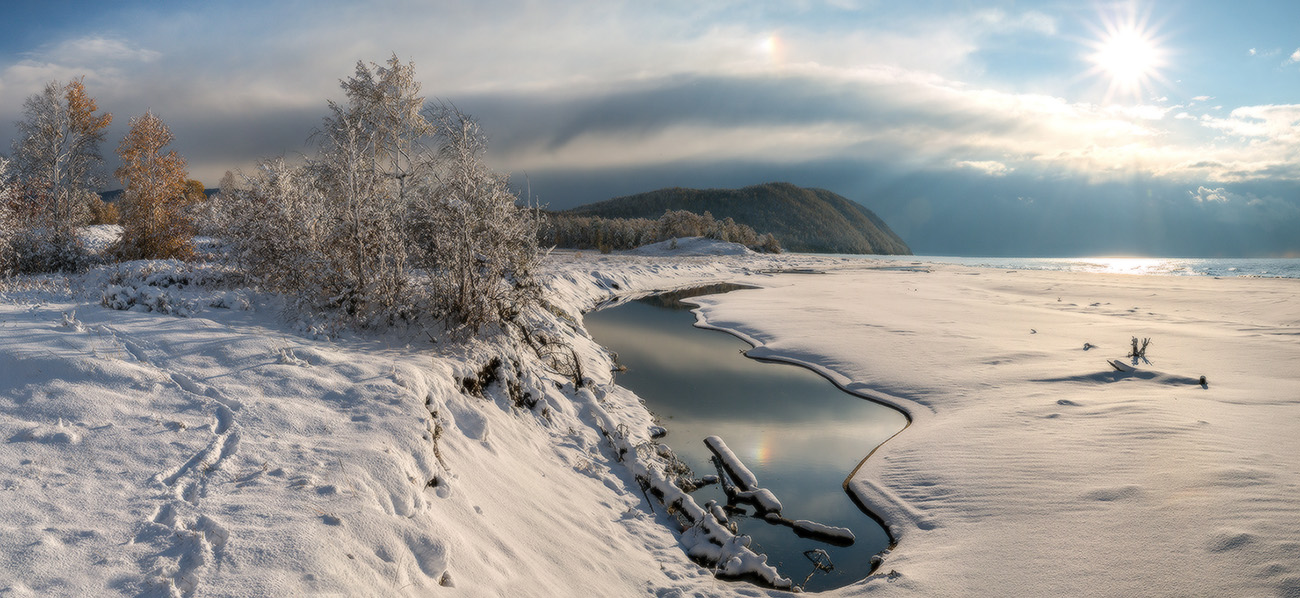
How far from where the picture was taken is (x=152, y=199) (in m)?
20.2

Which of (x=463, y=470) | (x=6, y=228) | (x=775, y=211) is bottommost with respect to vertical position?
(x=463, y=470)

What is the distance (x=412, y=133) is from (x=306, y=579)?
20586 millimetres

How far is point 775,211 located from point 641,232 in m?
80.1

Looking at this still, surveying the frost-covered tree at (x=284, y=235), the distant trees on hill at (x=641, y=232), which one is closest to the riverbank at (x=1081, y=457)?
the frost-covered tree at (x=284, y=235)

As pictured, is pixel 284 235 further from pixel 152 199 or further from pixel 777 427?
pixel 152 199

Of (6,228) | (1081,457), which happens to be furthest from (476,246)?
(6,228)

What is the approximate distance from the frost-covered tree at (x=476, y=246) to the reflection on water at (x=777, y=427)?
3.56 m

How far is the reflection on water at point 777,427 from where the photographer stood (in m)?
6.30

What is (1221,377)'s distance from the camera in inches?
393

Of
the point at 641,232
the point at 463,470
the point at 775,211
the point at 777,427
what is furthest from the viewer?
the point at 775,211

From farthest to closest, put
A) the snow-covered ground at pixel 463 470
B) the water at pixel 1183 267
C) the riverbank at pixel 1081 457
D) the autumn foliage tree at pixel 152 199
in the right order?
the water at pixel 1183 267 < the autumn foliage tree at pixel 152 199 < the riverbank at pixel 1081 457 < the snow-covered ground at pixel 463 470

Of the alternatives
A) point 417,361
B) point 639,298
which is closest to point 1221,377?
point 417,361

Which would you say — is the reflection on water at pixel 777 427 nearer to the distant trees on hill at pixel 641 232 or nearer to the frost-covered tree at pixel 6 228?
the frost-covered tree at pixel 6 228

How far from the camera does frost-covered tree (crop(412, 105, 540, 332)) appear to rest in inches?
344
